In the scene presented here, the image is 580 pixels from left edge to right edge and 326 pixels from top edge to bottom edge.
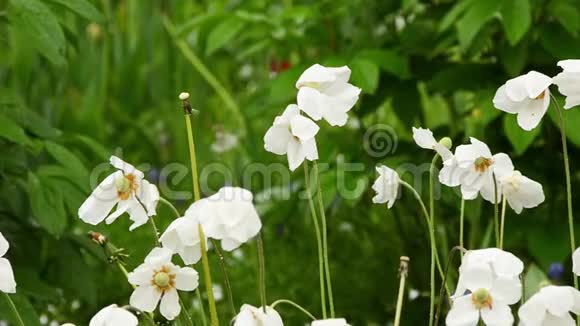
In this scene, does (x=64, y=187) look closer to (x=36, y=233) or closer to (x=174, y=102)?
(x=36, y=233)

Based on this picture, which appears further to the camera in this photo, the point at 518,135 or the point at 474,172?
the point at 518,135

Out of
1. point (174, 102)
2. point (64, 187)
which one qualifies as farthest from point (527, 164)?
point (174, 102)

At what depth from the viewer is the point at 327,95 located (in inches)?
47.6

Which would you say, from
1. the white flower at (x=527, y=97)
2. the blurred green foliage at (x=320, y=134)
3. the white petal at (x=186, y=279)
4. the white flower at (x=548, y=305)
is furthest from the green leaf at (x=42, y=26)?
the white flower at (x=548, y=305)

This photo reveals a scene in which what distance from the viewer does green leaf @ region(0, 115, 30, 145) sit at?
5.35 ft

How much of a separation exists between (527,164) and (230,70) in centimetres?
205

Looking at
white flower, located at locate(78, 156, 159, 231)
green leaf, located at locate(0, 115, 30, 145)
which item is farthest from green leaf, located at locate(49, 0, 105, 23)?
white flower, located at locate(78, 156, 159, 231)

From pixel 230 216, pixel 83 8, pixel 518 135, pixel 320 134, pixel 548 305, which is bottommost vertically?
pixel 548 305

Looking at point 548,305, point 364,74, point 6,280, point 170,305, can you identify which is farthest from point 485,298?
point 364,74

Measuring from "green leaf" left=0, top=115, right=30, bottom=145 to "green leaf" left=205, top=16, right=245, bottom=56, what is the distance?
57 cm

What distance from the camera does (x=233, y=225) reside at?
1048 millimetres

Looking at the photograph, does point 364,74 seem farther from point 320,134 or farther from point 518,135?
point 320,134

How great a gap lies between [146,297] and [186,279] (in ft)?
0.16

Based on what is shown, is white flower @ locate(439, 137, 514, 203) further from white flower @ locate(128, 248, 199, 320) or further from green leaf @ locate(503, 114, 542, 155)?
green leaf @ locate(503, 114, 542, 155)
